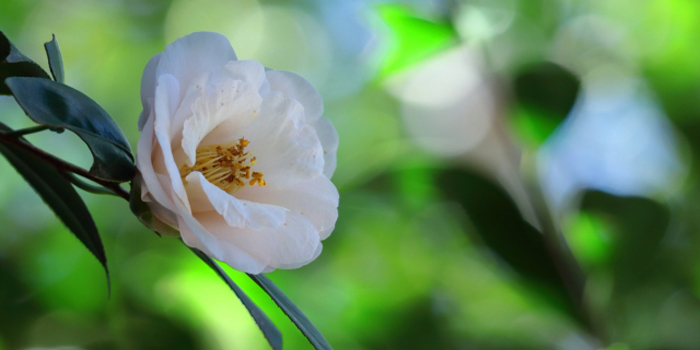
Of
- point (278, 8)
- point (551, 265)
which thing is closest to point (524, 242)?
point (551, 265)

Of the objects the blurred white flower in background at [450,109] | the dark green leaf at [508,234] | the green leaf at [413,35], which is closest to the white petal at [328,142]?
the dark green leaf at [508,234]

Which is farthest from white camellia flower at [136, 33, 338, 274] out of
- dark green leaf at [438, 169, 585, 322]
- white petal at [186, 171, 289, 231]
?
dark green leaf at [438, 169, 585, 322]

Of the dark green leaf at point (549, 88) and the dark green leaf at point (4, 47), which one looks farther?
the dark green leaf at point (549, 88)

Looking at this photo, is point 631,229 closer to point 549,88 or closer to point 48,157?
point 549,88

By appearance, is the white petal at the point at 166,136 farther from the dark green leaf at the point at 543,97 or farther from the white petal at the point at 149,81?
the dark green leaf at the point at 543,97

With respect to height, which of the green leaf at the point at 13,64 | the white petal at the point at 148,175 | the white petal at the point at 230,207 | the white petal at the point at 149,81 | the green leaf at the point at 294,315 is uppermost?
the green leaf at the point at 13,64

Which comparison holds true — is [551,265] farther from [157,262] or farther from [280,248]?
[157,262]

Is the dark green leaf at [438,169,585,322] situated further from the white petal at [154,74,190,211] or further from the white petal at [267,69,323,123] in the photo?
the white petal at [154,74,190,211]
